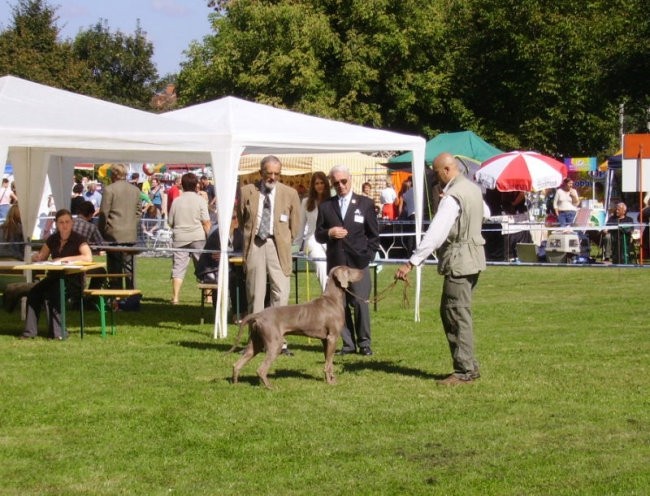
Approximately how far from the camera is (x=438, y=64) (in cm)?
4884

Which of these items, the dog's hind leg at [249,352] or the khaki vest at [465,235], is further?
the dog's hind leg at [249,352]

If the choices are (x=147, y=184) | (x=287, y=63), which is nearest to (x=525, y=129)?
(x=287, y=63)

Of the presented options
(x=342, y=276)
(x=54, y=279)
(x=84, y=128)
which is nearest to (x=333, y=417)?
(x=342, y=276)

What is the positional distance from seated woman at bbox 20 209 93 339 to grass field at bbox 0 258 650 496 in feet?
0.94

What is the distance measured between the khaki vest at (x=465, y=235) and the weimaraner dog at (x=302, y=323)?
39.6 inches

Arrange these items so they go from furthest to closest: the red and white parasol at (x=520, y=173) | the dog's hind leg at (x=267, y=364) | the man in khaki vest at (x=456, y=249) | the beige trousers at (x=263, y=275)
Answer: the red and white parasol at (x=520, y=173)
the beige trousers at (x=263, y=275)
the dog's hind leg at (x=267, y=364)
the man in khaki vest at (x=456, y=249)

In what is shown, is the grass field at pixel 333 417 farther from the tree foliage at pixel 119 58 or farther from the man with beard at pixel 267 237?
the tree foliage at pixel 119 58

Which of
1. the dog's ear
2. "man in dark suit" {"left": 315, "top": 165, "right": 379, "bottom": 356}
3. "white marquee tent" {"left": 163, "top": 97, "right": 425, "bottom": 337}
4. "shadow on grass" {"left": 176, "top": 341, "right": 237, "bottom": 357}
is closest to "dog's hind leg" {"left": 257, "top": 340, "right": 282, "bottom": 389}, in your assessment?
the dog's ear

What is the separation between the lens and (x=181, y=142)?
1249cm

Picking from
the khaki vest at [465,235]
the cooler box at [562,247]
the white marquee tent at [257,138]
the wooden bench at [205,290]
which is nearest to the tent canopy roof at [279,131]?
the white marquee tent at [257,138]

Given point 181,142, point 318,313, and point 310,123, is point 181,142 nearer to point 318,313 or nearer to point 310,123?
point 310,123

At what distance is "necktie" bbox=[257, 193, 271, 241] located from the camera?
11539 millimetres

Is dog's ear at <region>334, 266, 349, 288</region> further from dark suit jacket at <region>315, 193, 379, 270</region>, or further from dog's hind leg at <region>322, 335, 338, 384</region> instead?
dark suit jacket at <region>315, 193, 379, 270</region>

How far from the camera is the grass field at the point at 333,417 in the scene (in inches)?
263
